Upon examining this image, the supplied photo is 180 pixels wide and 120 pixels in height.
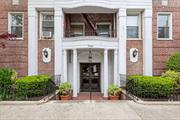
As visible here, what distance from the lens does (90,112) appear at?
12.4m

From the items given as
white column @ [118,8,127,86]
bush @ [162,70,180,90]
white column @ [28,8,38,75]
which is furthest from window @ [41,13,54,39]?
bush @ [162,70,180,90]

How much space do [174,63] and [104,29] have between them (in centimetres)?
626

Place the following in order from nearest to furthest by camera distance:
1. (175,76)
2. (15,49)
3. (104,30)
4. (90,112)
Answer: (90,112) < (175,76) < (15,49) < (104,30)

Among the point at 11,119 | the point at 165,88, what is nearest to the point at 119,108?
the point at 165,88

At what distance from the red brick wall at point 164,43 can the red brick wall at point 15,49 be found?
32.0 feet

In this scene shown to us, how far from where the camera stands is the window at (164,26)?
2258 cm

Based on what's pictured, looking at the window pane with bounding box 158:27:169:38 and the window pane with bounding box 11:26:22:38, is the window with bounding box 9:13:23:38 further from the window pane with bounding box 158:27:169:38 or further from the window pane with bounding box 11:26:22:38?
the window pane with bounding box 158:27:169:38

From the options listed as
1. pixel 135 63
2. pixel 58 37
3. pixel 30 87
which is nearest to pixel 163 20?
pixel 135 63

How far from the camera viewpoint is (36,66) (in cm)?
2180

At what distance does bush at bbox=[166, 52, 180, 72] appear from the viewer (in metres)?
20.7

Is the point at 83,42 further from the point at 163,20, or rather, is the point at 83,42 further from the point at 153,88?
the point at 153,88

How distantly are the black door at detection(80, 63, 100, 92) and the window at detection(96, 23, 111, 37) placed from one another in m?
2.51

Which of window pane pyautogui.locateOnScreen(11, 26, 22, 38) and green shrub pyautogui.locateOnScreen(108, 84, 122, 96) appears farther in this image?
window pane pyautogui.locateOnScreen(11, 26, 22, 38)

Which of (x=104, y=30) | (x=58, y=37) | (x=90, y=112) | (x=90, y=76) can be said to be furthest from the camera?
(x=104, y=30)
